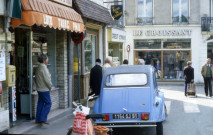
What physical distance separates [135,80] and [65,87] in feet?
13.8

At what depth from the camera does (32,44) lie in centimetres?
1148

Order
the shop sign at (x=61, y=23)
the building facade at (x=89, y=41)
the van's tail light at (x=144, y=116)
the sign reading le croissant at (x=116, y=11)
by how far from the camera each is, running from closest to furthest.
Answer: the van's tail light at (x=144, y=116) → the shop sign at (x=61, y=23) → the building facade at (x=89, y=41) → the sign reading le croissant at (x=116, y=11)

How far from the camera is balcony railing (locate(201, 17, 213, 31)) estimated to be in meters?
28.5

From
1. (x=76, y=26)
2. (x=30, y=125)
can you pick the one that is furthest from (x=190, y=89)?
(x=30, y=125)

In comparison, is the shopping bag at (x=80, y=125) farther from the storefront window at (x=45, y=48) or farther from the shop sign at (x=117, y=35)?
the shop sign at (x=117, y=35)

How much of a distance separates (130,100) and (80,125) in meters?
3.27

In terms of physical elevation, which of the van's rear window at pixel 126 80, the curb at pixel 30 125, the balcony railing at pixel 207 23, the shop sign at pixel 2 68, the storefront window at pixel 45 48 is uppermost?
the balcony railing at pixel 207 23

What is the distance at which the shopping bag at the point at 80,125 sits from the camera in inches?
238

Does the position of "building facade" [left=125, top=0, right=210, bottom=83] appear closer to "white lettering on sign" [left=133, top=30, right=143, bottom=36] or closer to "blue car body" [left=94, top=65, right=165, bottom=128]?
"white lettering on sign" [left=133, top=30, right=143, bottom=36]

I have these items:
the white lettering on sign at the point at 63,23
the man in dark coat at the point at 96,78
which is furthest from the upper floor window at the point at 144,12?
the white lettering on sign at the point at 63,23

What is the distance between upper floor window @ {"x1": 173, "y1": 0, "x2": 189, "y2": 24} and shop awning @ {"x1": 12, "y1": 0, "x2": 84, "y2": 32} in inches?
722

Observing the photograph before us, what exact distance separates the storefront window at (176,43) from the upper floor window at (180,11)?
148cm

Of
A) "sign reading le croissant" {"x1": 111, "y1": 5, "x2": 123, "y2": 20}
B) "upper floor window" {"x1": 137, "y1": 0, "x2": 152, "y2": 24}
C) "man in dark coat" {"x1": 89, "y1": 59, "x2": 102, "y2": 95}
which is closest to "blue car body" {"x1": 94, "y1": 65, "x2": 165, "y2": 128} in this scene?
"man in dark coat" {"x1": 89, "y1": 59, "x2": 102, "y2": 95}

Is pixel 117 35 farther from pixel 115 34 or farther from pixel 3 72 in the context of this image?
pixel 3 72
